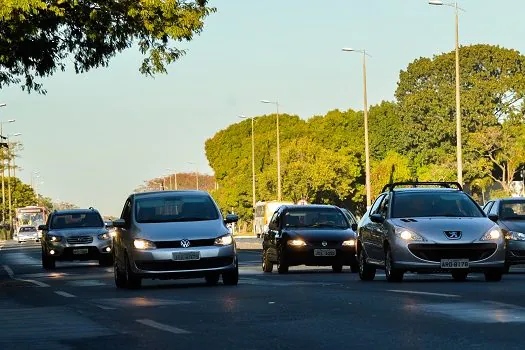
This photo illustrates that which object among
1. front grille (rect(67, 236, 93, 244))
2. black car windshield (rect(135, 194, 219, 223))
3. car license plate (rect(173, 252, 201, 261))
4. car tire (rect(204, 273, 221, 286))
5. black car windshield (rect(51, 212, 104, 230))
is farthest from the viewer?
black car windshield (rect(51, 212, 104, 230))

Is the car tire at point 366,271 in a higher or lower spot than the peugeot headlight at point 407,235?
lower

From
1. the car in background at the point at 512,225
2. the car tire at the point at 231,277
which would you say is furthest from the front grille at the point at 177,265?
the car in background at the point at 512,225

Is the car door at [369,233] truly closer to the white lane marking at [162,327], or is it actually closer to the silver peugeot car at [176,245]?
the silver peugeot car at [176,245]

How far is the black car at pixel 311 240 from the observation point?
32.1 metres

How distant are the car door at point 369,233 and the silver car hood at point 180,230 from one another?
294 cm

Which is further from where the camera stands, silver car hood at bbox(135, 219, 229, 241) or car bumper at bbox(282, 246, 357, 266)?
car bumper at bbox(282, 246, 357, 266)

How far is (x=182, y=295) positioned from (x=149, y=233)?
328 centimetres

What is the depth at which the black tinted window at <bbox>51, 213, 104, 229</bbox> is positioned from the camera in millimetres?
43656

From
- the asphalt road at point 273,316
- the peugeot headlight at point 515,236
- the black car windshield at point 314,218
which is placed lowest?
the asphalt road at point 273,316

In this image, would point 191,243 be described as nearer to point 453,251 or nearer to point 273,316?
point 453,251

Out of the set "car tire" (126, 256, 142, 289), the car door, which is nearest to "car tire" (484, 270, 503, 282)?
the car door

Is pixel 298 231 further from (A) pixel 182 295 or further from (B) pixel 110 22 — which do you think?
(A) pixel 182 295

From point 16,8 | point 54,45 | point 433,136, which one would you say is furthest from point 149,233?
point 433,136

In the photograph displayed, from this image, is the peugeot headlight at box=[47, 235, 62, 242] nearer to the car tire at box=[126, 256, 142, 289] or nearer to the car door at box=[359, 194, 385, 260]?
the car door at box=[359, 194, 385, 260]
